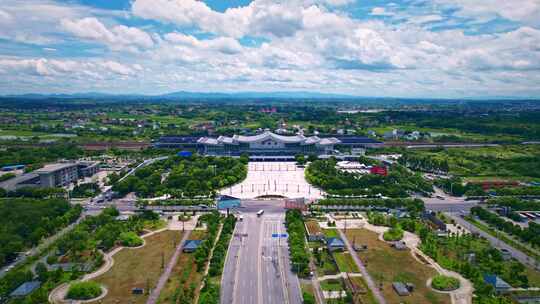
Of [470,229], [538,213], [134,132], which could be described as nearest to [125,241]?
[470,229]

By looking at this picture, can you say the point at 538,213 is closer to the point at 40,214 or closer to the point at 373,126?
the point at 40,214

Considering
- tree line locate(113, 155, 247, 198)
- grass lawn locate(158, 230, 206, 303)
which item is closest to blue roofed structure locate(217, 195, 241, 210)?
tree line locate(113, 155, 247, 198)

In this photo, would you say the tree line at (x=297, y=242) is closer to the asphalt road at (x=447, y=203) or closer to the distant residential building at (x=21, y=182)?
the asphalt road at (x=447, y=203)

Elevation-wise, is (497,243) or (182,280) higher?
(497,243)

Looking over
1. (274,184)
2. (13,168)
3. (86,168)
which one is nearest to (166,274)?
(274,184)

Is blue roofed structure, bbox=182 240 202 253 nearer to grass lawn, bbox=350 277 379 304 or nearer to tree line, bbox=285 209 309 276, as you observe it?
tree line, bbox=285 209 309 276

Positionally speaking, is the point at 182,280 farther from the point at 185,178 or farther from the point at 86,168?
the point at 86,168

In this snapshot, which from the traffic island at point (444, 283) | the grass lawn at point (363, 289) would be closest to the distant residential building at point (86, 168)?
the grass lawn at point (363, 289)
